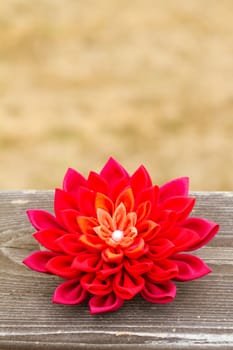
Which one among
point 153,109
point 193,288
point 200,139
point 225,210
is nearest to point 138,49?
point 153,109

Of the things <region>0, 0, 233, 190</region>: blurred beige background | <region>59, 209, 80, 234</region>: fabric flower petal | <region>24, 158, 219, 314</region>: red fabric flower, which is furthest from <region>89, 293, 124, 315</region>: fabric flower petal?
<region>0, 0, 233, 190</region>: blurred beige background

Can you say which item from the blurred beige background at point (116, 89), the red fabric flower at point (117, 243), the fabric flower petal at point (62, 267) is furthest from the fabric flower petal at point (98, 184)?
the blurred beige background at point (116, 89)

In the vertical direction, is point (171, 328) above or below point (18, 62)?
above

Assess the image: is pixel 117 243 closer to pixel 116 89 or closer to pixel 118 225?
pixel 118 225

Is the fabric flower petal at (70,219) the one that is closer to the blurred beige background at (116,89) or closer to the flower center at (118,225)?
the flower center at (118,225)

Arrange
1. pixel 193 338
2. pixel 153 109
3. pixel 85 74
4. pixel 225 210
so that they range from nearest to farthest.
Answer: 1. pixel 193 338
2. pixel 225 210
3. pixel 153 109
4. pixel 85 74

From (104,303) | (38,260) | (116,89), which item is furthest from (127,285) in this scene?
(116,89)

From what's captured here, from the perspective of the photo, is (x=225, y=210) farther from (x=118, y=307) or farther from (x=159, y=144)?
(x=159, y=144)
